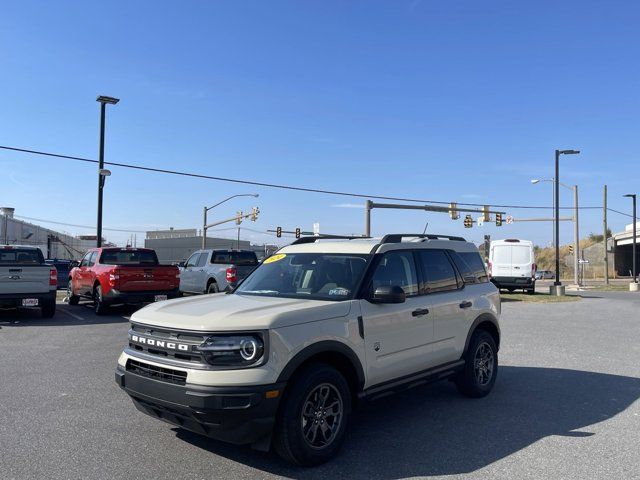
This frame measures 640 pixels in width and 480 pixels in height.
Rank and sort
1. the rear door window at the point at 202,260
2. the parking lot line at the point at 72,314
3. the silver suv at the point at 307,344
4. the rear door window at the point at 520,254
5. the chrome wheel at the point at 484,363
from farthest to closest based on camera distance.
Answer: the rear door window at the point at 520,254, the rear door window at the point at 202,260, the parking lot line at the point at 72,314, the chrome wheel at the point at 484,363, the silver suv at the point at 307,344

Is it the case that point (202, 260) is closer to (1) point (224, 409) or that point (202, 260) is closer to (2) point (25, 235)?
(1) point (224, 409)

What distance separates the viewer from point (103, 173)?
21125 millimetres

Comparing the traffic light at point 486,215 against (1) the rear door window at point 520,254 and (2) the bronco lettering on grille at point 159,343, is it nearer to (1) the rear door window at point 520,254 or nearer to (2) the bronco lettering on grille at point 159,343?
(1) the rear door window at point 520,254

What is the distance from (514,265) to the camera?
24844 mm

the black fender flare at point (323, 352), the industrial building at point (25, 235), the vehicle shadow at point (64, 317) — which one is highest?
Result: the industrial building at point (25, 235)

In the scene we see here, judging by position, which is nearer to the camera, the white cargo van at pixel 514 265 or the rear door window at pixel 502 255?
the white cargo van at pixel 514 265

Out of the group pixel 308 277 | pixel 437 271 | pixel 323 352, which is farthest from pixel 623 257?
pixel 323 352

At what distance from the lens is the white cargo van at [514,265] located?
81.0 feet

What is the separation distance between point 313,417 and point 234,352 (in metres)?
0.91

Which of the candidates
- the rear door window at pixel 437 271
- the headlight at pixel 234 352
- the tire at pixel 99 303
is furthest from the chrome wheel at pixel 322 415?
the tire at pixel 99 303

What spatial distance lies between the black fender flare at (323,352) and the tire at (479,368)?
2.06m

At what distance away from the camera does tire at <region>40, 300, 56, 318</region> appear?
13.9m

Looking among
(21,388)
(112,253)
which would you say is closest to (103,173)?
Result: (112,253)

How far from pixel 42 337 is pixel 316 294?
26.8ft
